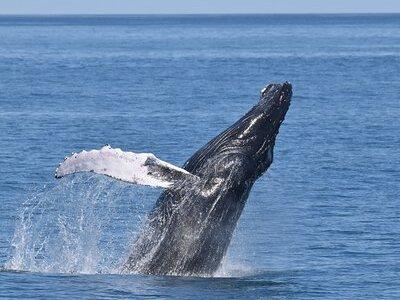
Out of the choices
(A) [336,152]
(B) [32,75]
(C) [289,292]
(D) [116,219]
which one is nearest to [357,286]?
(C) [289,292]

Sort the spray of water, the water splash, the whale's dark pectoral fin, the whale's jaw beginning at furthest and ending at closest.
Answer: the water splash
the spray of water
the whale's jaw
the whale's dark pectoral fin

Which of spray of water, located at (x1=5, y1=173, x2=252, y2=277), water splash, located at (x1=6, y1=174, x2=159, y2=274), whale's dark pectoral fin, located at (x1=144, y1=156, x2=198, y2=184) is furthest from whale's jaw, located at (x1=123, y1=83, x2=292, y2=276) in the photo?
water splash, located at (x1=6, y1=174, x2=159, y2=274)

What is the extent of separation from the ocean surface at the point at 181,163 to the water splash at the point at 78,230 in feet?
0.15

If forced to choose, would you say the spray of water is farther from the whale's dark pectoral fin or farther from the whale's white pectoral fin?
the whale's white pectoral fin

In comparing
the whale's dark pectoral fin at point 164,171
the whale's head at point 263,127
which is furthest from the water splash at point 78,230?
the whale's head at point 263,127

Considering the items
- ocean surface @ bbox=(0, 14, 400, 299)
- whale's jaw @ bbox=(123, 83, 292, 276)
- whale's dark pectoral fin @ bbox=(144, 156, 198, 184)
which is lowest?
ocean surface @ bbox=(0, 14, 400, 299)

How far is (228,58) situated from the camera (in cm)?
9100

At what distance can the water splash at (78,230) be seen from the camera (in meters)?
18.0

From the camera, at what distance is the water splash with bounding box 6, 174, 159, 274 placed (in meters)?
18.0

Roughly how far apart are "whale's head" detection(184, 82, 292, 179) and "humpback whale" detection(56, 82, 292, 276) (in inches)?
0.5

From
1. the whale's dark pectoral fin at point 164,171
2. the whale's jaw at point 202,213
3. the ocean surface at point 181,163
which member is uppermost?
the whale's dark pectoral fin at point 164,171

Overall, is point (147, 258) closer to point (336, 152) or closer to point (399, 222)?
point (399, 222)

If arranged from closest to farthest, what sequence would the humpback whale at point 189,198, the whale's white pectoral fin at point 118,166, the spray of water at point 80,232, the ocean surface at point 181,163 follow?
1. the whale's white pectoral fin at point 118,166
2. the humpback whale at point 189,198
3. the ocean surface at point 181,163
4. the spray of water at point 80,232

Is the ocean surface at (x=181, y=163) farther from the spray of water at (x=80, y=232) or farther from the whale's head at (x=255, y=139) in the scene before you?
the whale's head at (x=255, y=139)
